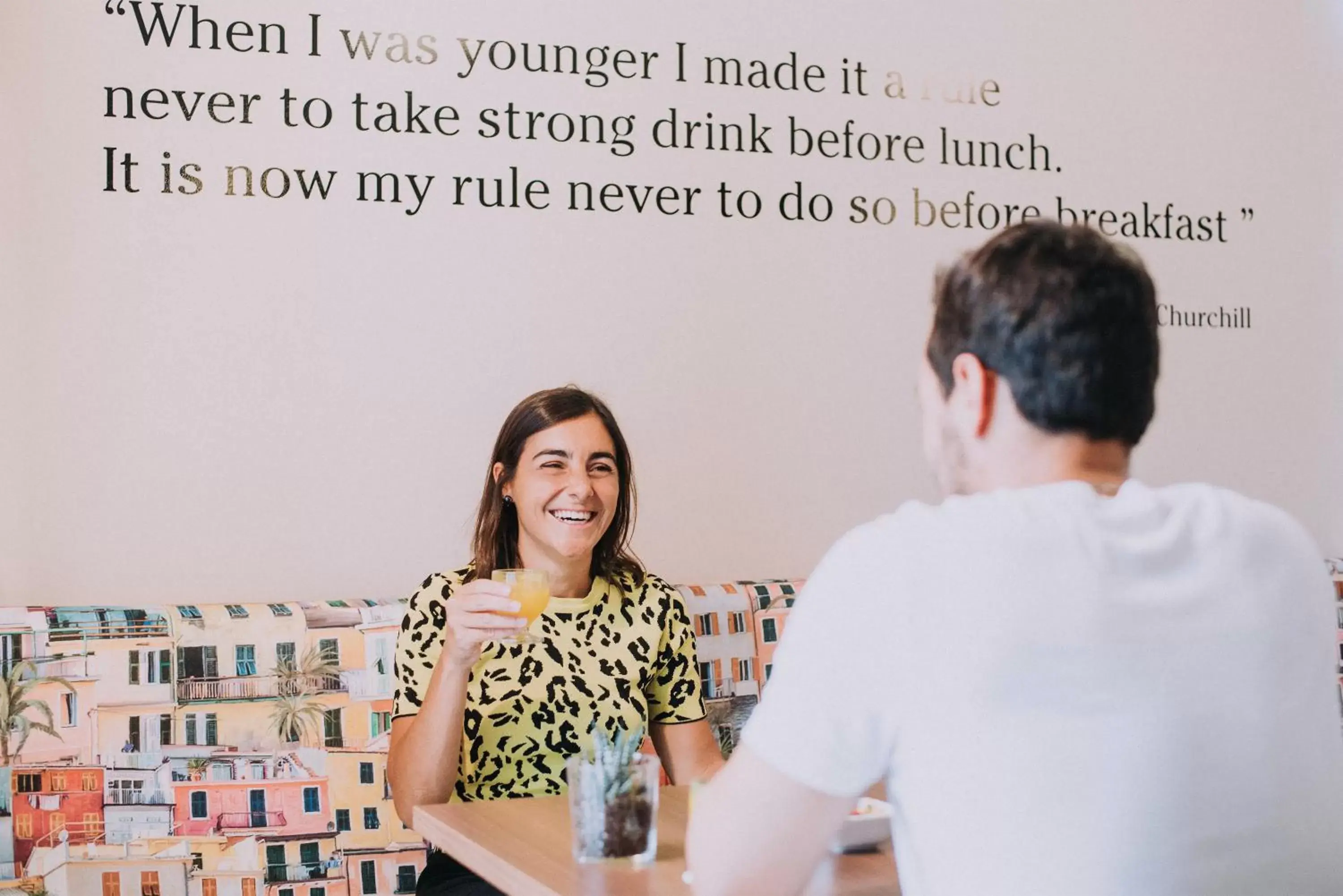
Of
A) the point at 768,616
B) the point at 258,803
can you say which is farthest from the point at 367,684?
the point at 768,616

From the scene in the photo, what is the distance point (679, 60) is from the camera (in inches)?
111

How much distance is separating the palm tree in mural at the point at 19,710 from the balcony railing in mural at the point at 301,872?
36cm

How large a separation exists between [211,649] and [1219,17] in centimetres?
247

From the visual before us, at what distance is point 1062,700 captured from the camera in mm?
951

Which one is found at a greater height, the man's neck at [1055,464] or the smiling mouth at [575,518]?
the man's neck at [1055,464]

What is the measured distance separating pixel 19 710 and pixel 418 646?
1.93ft

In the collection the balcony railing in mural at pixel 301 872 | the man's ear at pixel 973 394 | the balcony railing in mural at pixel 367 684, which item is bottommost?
the balcony railing in mural at pixel 301 872

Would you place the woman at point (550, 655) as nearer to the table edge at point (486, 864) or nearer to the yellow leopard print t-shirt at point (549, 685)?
the yellow leopard print t-shirt at point (549, 685)

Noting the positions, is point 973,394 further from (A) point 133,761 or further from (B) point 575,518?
(A) point 133,761

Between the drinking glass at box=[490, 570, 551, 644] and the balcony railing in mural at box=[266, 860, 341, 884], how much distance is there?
2.14 feet

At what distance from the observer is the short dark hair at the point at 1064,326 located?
40.5 inches

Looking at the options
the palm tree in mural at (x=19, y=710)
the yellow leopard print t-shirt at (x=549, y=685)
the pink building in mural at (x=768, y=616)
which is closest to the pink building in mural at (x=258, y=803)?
the palm tree in mural at (x=19, y=710)

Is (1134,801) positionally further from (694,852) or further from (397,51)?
(397,51)

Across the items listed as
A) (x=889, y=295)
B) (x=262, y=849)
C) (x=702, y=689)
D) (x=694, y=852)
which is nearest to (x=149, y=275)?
(x=262, y=849)
